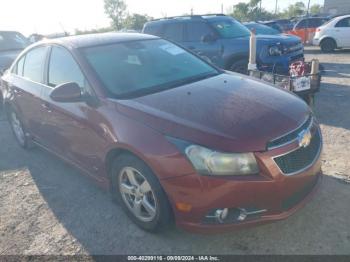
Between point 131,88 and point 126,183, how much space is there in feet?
2.99

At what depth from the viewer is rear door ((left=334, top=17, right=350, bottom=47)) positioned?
14099mm

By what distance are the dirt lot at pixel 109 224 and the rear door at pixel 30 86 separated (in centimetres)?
68

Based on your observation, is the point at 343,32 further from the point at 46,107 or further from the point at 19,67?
the point at 46,107

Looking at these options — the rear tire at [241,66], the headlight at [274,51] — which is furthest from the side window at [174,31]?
the headlight at [274,51]

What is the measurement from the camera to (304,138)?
2.82 meters

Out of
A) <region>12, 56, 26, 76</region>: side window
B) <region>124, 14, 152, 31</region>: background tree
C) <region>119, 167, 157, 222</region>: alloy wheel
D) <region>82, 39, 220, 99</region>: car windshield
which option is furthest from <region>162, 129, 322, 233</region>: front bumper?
<region>124, 14, 152, 31</region>: background tree

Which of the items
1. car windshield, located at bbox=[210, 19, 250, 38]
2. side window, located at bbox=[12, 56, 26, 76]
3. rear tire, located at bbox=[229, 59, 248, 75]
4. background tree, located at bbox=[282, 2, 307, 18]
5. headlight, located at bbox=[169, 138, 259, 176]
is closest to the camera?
headlight, located at bbox=[169, 138, 259, 176]

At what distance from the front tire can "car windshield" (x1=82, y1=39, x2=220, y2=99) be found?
67cm

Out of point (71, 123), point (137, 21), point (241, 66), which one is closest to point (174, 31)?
point (241, 66)

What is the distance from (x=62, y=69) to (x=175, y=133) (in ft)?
6.18

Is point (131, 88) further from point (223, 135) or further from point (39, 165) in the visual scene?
point (39, 165)

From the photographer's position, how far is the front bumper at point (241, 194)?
254cm

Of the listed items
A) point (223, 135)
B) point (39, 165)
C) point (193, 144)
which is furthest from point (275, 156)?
point (39, 165)

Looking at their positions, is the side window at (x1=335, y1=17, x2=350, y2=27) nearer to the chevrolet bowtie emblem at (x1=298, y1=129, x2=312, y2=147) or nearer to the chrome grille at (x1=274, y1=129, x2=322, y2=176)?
the chrome grille at (x1=274, y1=129, x2=322, y2=176)
